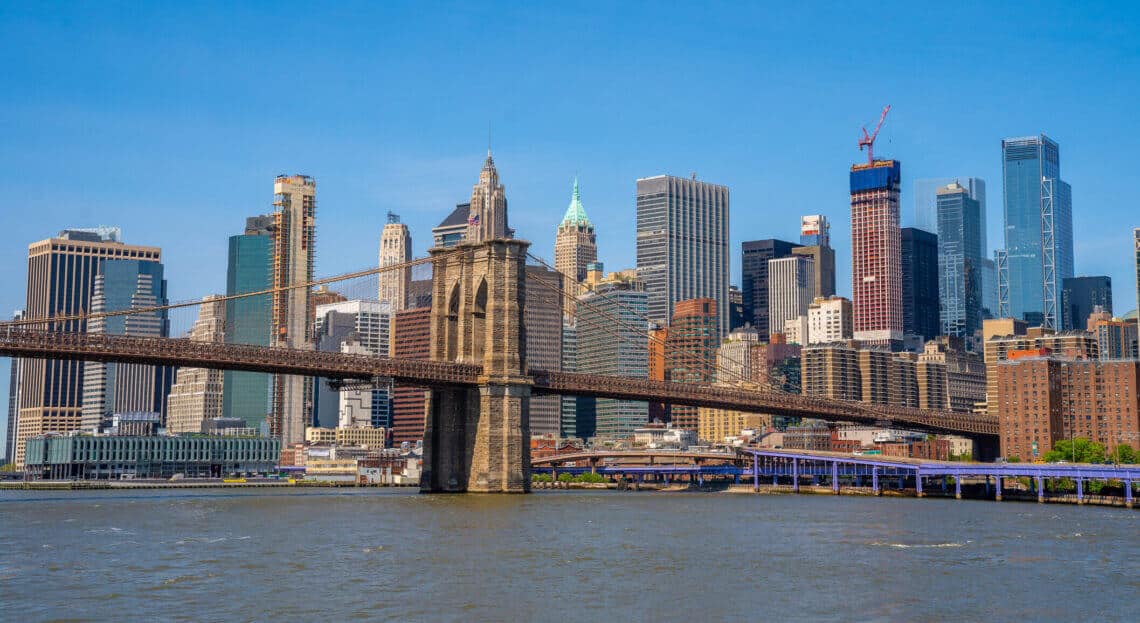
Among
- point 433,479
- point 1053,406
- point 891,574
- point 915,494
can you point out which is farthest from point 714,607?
point 1053,406

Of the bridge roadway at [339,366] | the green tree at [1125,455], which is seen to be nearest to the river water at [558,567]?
the bridge roadway at [339,366]

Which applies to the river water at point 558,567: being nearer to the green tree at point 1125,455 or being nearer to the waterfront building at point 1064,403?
the green tree at point 1125,455

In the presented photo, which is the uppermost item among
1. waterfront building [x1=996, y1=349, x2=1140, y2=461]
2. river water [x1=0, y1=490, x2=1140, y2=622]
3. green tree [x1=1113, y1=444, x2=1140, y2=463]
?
waterfront building [x1=996, y1=349, x2=1140, y2=461]

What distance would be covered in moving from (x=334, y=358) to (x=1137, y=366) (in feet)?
336

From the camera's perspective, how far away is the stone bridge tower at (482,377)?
312 ft

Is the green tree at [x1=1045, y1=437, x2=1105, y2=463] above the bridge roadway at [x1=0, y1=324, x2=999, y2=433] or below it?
below

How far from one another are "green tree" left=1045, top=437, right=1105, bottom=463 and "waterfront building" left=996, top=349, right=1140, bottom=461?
713 cm

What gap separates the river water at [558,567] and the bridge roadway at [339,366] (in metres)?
10.1

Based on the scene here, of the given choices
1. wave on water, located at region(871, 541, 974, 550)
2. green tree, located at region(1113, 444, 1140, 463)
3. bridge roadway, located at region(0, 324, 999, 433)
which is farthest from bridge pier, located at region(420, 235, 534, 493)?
green tree, located at region(1113, 444, 1140, 463)

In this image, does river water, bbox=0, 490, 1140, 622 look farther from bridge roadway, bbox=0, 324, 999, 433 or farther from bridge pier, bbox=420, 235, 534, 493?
bridge pier, bbox=420, 235, 534, 493

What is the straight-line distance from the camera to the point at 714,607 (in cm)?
3828

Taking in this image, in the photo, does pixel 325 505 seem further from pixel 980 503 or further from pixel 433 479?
pixel 980 503

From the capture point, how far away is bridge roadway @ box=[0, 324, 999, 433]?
81750 millimetres

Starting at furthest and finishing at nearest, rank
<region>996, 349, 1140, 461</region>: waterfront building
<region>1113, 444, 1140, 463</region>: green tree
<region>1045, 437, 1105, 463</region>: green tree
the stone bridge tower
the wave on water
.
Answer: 1. <region>996, 349, 1140, 461</region>: waterfront building
2. <region>1113, 444, 1140, 463</region>: green tree
3. <region>1045, 437, 1105, 463</region>: green tree
4. the stone bridge tower
5. the wave on water
